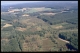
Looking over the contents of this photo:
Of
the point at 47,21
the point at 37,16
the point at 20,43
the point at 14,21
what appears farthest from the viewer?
the point at 37,16

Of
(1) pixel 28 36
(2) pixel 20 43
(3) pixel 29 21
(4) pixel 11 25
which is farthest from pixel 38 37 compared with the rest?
(3) pixel 29 21

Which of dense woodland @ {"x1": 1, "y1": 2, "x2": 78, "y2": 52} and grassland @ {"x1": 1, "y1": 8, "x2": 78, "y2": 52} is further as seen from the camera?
dense woodland @ {"x1": 1, "y1": 2, "x2": 78, "y2": 52}

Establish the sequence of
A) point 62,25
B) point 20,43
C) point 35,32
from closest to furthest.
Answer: point 20,43
point 35,32
point 62,25

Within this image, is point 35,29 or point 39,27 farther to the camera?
point 39,27

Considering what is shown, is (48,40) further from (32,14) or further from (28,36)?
(32,14)

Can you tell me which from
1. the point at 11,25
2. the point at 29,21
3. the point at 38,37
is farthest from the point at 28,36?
the point at 29,21

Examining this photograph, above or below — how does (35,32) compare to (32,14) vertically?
below

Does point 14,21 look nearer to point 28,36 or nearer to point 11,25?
point 11,25

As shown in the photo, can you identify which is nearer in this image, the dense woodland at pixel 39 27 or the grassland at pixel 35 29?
the grassland at pixel 35 29

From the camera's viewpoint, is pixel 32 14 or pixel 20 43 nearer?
pixel 20 43
